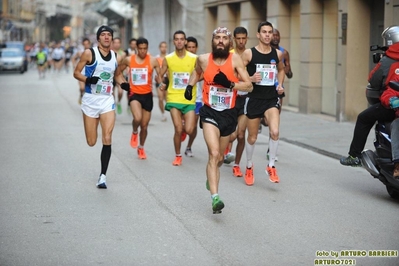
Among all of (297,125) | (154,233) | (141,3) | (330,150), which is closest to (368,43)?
(297,125)

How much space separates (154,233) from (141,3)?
37.1 meters

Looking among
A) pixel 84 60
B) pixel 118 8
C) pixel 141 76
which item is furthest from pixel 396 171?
pixel 118 8

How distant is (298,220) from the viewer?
8367 millimetres

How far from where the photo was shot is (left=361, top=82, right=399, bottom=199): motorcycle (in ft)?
30.3

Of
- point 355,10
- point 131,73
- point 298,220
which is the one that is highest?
point 355,10

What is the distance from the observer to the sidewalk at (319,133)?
47.5 feet

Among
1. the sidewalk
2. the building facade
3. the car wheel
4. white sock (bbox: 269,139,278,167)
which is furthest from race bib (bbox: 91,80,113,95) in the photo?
the building facade

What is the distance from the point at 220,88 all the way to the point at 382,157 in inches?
77.2

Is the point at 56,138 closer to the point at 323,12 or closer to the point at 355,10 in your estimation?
the point at 355,10

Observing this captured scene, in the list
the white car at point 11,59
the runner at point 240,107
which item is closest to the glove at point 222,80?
the runner at point 240,107

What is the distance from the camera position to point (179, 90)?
12812 millimetres

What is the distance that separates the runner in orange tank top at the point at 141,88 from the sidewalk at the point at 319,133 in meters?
3.02

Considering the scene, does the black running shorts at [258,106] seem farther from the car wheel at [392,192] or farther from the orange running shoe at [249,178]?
the car wheel at [392,192]

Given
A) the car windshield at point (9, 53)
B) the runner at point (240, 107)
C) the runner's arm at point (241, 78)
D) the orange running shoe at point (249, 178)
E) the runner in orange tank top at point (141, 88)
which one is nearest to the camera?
the runner's arm at point (241, 78)
